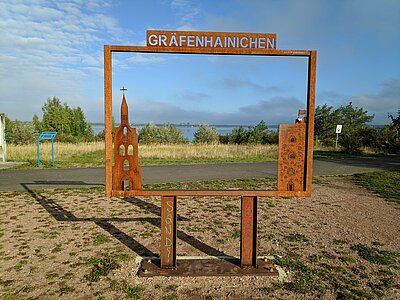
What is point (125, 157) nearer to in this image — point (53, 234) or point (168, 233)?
point (168, 233)

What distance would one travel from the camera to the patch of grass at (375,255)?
12.4 ft

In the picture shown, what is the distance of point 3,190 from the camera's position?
26.2 feet

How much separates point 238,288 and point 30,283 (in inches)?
87.4

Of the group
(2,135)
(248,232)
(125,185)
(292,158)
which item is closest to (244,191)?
(248,232)

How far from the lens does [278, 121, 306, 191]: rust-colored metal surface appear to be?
10.8 feet

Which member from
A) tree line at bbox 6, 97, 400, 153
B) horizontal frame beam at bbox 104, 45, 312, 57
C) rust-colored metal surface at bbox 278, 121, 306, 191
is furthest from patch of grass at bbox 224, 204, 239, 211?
tree line at bbox 6, 97, 400, 153

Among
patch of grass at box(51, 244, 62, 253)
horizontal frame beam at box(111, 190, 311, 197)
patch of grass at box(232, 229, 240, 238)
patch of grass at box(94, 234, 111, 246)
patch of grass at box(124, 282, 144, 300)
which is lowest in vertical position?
patch of grass at box(124, 282, 144, 300)

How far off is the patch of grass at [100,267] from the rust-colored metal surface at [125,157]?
1.00m

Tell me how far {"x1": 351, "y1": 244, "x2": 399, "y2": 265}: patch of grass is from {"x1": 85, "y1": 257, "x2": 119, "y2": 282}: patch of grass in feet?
10.6

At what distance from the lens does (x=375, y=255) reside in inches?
156

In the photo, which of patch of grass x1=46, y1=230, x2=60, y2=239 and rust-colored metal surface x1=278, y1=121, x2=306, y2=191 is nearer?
rust-colored metal surface x1=278, y1=121, x2=306, y2=191

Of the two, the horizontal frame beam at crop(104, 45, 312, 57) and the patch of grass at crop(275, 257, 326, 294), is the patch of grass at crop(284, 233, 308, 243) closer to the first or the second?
the patch of grass at crop(275, 257, 326, 294)

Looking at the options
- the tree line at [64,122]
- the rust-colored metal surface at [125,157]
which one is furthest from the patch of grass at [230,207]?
the tree line at [64,122]

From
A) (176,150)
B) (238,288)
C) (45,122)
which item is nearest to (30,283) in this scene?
(238,288)
